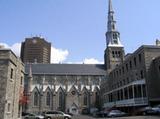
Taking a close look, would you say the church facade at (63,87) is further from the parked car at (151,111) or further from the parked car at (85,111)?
the parked car at (151,111)

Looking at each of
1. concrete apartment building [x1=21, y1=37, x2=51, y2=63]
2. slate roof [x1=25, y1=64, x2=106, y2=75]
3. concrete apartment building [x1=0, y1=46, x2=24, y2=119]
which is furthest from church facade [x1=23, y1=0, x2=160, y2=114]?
concrete apartment building [x1=21, y1=37, x2=51, y2=63]

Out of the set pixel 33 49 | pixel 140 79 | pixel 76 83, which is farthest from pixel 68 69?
pixel 33 49

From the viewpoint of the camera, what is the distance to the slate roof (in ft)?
286

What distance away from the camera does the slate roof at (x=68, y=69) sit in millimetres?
87188

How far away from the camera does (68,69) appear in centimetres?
8888

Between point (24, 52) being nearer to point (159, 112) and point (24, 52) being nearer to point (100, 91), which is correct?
point (100, 91)

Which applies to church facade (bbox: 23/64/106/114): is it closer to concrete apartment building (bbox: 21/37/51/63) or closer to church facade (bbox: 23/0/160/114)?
church facade (bbox: 23/0/160/114)

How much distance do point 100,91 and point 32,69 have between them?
2564cm

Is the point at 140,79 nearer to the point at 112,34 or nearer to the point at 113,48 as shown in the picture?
the point at 113,48

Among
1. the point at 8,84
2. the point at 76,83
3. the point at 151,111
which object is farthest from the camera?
the point at 76,83

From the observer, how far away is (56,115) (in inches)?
1517

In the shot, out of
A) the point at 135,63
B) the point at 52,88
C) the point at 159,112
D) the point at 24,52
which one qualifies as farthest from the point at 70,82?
the point at 24,52

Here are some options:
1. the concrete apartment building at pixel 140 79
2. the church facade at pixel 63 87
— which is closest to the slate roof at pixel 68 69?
the church facade at pixel 63 87

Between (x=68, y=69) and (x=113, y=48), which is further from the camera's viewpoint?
(x=68, y=69)
